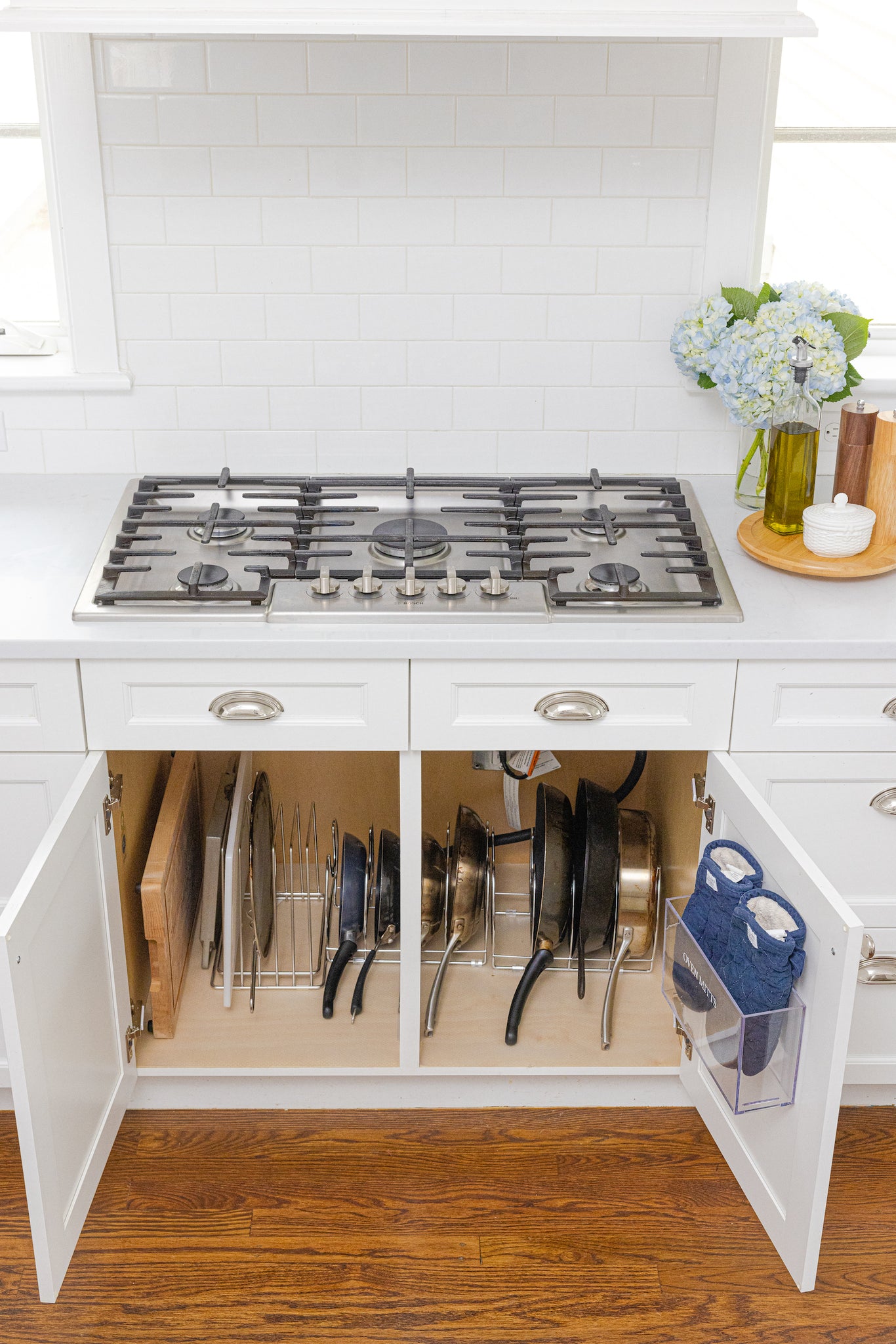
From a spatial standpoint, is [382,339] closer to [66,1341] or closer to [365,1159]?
[365,1159]

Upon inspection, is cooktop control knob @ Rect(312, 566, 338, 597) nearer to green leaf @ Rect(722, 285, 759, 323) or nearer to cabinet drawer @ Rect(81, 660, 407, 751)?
cabinet drawer @ Rect(81, 660, 407, 751)

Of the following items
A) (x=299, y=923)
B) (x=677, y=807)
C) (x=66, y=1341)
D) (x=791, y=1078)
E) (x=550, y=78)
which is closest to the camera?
(x=791, y=1078)

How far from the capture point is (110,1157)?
2.39 m

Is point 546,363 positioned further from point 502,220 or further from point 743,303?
point 743,303

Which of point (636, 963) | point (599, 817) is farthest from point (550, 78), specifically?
point (636, 963)

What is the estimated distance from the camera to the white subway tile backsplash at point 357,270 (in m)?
2.48

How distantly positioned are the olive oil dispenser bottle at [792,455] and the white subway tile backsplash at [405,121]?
0.77m

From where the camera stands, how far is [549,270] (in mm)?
2506

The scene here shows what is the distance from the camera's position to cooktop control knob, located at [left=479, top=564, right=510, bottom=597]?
85.0 inches

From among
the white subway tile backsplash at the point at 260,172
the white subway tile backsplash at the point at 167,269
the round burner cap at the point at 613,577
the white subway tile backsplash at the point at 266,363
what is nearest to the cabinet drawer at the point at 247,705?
the round burner cap at the point at 613,577

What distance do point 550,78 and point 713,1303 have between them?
217 centimetres

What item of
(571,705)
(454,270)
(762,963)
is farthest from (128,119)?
(762,963)

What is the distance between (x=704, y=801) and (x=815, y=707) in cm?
25

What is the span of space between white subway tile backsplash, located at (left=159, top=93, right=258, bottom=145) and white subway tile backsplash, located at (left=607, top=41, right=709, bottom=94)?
2.23 ft
